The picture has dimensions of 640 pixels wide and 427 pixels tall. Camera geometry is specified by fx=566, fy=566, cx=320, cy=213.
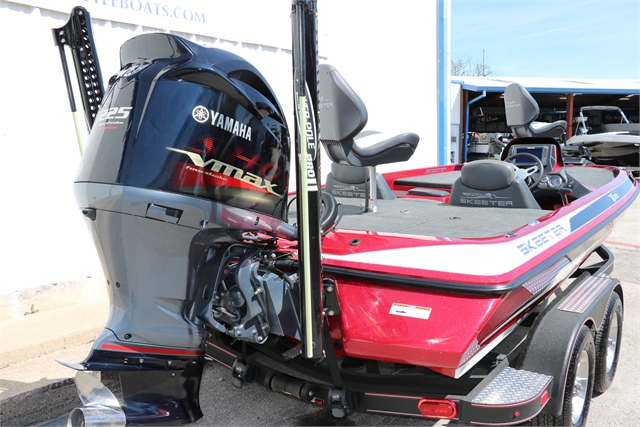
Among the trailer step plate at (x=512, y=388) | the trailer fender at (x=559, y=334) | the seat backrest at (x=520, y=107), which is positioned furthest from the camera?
the seat backrest at (x=520, y=107)

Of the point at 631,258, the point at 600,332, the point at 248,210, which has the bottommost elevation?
the point at 631,258

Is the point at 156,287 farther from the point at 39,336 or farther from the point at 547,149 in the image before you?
the point at 547,149

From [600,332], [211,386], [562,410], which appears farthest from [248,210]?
[600,332]

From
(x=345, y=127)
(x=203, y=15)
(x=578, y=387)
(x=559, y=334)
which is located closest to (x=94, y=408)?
(x=345, y=127)

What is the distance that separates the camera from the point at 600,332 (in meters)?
2.83

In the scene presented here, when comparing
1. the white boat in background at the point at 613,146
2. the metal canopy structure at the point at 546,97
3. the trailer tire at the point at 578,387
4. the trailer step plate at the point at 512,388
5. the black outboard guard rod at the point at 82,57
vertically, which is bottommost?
the trailer tire at the point at 578,387

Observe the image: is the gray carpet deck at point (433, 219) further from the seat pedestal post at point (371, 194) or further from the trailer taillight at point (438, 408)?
the trailer taillight at point (438, 408)

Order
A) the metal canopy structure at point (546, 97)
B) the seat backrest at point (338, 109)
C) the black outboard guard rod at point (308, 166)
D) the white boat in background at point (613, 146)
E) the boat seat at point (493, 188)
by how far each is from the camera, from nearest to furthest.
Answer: the black outboard guard rod at point (308, 166), the seat backrest at point (338, 109), the boat seat at point (493, 188), the white boat in background at point (613, 146), the metal canopy structure at point (546, 97)

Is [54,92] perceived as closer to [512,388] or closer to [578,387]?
[512,388]

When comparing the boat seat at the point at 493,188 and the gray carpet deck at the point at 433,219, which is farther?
the boat seat at the point at 493,188

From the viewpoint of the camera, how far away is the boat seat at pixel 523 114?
5.78 meters

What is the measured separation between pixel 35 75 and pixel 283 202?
9.60 feet

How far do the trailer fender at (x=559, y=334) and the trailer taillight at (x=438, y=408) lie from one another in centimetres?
44

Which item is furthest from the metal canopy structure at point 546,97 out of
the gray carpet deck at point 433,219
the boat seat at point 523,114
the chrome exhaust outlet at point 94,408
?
the chrome exhaust outlet at point 94,408
